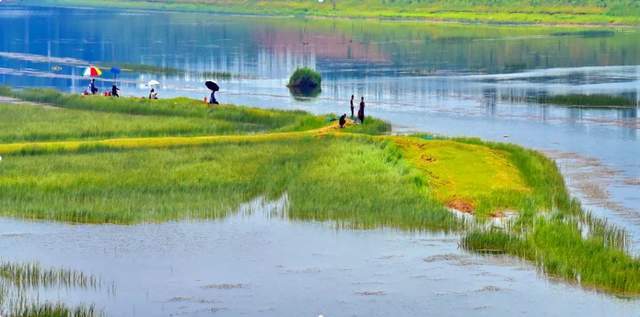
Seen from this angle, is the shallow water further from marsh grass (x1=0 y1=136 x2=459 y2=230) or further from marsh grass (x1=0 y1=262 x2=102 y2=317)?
marsh grass (x1=0 y1=136 x2=459 y2=230)

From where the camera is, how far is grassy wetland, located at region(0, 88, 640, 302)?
3209cm

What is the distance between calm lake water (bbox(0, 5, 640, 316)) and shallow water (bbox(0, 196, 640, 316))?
7 cm

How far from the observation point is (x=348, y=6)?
19300 cm

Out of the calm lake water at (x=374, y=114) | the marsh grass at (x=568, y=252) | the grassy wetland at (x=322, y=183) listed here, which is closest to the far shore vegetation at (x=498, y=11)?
the calm lake water at (x=374, y=114)

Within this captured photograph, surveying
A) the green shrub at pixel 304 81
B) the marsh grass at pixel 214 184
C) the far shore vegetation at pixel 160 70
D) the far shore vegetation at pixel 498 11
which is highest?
the far shore vegetation at pixel 498 11

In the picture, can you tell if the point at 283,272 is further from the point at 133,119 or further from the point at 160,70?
the point at 160,70

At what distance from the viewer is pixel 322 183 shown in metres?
39.5

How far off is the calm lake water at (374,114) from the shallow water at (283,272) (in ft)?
0.22

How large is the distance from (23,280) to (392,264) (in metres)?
9.08

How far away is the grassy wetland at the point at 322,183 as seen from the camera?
105 feet

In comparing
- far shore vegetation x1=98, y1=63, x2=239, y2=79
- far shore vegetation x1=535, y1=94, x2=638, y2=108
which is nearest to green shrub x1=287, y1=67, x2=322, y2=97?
far shore vegetation x1=98, y1=63, x2=239, y2=79

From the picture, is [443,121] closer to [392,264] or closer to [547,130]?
[547,130]

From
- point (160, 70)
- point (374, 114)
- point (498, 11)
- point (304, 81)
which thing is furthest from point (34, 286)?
point (498, 11)

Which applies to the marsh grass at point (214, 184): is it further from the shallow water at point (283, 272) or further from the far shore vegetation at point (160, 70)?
the far shore vegetation at point (160, 70)
